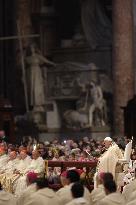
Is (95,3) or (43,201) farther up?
(95,3)

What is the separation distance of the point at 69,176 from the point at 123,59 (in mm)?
18126

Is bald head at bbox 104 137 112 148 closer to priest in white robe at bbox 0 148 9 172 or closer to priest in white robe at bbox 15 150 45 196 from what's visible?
priest in white robe at bbox 15 150 45 196

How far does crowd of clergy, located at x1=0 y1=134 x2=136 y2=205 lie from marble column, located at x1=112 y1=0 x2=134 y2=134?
3178 mm

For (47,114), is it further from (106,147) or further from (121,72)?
(106,147)

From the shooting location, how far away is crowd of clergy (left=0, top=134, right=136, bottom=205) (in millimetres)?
12492

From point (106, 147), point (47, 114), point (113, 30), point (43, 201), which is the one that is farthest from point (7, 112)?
point (43, 201)

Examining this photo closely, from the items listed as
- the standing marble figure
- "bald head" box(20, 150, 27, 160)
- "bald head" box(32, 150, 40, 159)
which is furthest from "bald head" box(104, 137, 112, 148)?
the standing marble figure

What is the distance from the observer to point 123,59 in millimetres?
31594

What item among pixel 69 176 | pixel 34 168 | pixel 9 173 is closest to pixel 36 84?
pixel 9 173

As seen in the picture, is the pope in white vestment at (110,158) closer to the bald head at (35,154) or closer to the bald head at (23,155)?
the bald head at (35,154)

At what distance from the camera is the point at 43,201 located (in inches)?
488

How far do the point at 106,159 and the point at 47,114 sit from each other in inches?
567

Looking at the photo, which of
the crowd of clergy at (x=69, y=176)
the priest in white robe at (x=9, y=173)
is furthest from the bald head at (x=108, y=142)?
the priest in white robe at (x=9, y=173)

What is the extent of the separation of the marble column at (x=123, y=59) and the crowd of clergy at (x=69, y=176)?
10.4 ft
